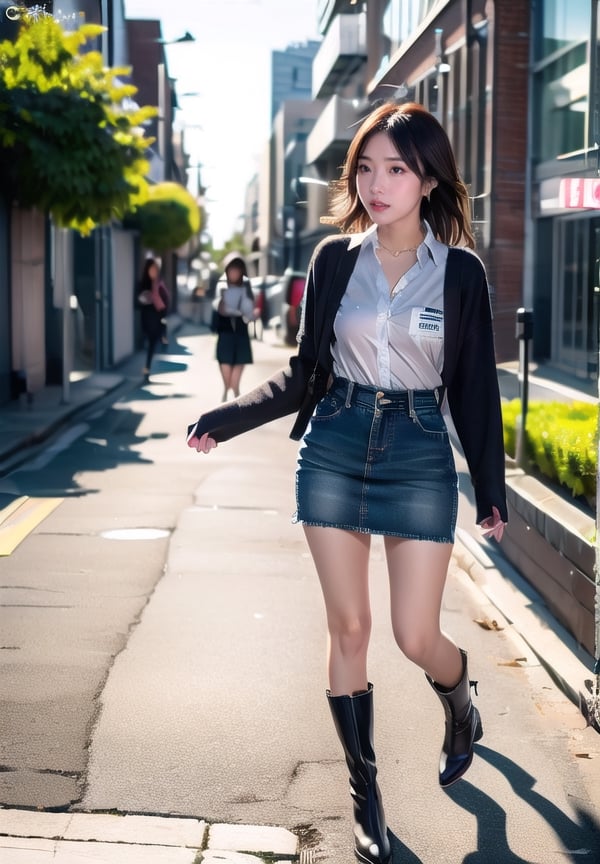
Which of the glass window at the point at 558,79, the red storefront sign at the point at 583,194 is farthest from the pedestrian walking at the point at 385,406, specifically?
the glass window at the point at 558,79

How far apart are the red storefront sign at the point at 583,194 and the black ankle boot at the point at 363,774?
1.92 metres

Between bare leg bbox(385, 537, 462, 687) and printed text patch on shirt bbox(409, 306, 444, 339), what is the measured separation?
542 millimetres

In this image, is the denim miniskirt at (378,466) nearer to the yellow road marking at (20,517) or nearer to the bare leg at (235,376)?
the yellow road marking at (20,517)

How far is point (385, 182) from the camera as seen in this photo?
367 centimetres

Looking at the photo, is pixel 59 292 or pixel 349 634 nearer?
pixel 349 634

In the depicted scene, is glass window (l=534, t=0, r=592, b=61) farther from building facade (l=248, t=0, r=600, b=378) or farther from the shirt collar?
the shirt collar

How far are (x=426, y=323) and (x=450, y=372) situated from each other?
0.54ft

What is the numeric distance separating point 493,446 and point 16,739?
6.08ft

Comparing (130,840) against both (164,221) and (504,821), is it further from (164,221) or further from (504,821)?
(164,221)

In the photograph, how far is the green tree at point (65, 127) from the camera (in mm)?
15891

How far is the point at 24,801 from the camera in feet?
12.8

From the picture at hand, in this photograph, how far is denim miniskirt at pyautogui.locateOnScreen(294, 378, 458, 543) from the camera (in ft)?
11.9

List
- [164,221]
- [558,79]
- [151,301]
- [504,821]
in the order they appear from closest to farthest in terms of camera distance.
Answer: [504,821] < [558,79] < [151,301] < [164,221]

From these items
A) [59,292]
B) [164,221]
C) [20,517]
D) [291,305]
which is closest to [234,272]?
[59,292]
